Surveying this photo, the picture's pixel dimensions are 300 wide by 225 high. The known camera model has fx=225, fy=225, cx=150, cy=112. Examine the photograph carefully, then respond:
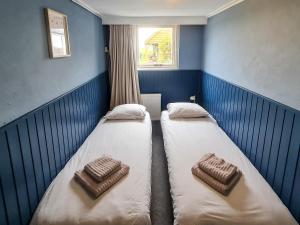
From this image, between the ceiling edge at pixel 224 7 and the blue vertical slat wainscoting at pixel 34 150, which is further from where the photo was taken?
the ceiling edge at pixel 224 7

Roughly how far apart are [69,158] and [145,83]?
2368mm

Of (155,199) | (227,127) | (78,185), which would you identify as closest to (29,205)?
(78,185)

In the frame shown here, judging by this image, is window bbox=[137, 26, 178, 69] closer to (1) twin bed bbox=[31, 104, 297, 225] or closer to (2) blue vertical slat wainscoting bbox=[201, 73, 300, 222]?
(2) blue vertical slat wainscoting bbox=[201, 73, 300, 222]

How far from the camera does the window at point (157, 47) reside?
4215 millimetres

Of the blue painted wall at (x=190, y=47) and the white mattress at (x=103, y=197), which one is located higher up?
the blue painted wall at (x=190, y=47)

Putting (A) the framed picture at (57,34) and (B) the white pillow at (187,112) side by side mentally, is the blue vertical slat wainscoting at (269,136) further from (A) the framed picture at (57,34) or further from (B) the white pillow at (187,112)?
(A) the framed picture at (57,34)

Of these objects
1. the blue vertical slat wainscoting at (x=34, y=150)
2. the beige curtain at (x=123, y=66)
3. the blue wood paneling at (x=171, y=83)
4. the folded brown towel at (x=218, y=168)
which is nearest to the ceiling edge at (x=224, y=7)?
the blue wood paneling at (x=171, y=83)

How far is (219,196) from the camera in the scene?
5.56ft

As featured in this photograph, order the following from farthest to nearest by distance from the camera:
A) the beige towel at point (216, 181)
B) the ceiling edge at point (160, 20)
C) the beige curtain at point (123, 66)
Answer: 1. the beige curtain at point (123, 66)
2. the ceiling edge at point (160, 20)
3. the beige towel at point (216, 181)

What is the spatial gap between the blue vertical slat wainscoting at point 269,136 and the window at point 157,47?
1618mm

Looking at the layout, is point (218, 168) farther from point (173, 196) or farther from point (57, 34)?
point (57, 34)

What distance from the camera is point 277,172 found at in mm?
1804

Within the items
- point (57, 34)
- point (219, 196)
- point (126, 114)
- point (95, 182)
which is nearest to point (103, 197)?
point (95, 182)

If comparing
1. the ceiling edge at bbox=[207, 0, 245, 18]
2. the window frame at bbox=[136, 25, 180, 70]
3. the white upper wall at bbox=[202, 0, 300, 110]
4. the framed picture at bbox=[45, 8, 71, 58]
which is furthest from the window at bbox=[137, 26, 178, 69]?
the framed picture at bbox=[45, 8, 71, 58]
